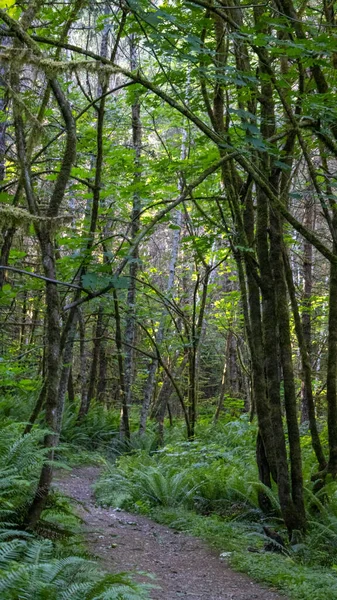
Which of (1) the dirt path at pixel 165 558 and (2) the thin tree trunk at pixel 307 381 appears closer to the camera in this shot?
(1) the dirt path at pixel 165 558

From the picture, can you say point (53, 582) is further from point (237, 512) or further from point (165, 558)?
point (237, 512)

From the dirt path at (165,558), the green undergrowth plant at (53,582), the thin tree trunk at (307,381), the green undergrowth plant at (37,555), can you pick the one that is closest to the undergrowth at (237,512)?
the dirt path at (165,558)

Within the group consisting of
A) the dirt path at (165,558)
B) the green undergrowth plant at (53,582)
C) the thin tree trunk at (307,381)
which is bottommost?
the dirt path at (165,558)

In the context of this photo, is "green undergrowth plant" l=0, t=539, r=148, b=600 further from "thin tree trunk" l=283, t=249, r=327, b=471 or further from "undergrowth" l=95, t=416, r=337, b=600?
"thin tree trunk" l=283, t=249, r=327, b=471

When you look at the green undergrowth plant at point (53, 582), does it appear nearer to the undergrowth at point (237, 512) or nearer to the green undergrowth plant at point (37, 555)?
the green undergrowth plant at point (37, 555)

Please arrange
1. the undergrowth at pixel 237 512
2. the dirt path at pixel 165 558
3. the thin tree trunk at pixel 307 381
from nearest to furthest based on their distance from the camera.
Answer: the dirt path at pixel 165 558 → the undergrowth at pixel 237 512 → the thin tree trunk at pixel 307 381

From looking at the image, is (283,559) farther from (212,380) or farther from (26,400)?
(212,380)

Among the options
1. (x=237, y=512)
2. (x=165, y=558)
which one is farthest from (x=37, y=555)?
(x=237, y=512)

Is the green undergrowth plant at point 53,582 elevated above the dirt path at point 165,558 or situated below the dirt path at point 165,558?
above

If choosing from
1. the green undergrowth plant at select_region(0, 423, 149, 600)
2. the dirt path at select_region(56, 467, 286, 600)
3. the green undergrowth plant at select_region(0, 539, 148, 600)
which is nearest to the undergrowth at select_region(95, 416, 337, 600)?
the dirt path at select_region(56, 467, 286, 600)

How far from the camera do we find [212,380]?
2491 cm

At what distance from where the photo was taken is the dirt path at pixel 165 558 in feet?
13.6

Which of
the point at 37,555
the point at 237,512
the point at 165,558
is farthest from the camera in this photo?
the point at 237,512

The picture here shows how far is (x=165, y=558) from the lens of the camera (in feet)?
16.3
